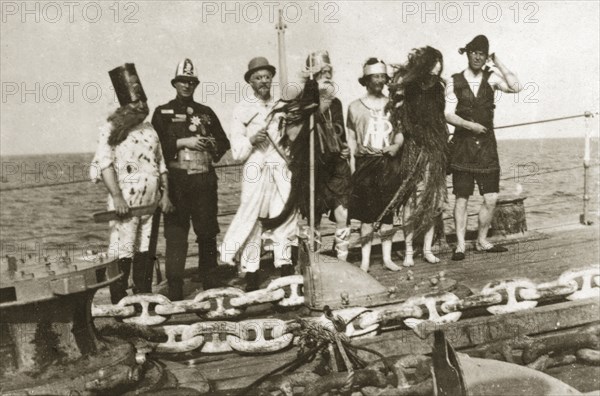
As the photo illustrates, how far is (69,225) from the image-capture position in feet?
99.0

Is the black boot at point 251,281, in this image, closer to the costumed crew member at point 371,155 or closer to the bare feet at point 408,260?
the costumed crew member at point 371,155

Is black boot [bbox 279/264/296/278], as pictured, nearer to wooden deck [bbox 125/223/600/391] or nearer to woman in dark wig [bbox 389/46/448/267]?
wooden deck [bbox 125/223/600/391]

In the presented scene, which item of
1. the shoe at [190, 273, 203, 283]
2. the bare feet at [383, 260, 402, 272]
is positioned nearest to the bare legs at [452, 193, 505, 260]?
the bare feet at [383, 260, 402, 272]

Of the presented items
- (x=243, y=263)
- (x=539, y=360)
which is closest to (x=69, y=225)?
(x=243, y=263)

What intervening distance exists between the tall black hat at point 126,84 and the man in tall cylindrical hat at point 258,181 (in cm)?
70

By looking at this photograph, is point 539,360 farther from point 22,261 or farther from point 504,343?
point 22,261

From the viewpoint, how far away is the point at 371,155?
16.6ft

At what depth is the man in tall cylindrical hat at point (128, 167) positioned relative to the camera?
179 inches

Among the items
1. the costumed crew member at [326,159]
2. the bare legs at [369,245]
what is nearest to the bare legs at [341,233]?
the costumed crew member at [326,159]

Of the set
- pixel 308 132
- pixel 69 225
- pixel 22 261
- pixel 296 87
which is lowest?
pixel 69 225

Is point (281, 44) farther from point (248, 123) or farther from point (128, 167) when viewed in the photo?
point (128, 167)

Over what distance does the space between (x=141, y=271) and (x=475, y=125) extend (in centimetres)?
271

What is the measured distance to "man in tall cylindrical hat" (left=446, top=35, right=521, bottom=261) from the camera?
17.1 ft

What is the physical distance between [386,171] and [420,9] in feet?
3.93
